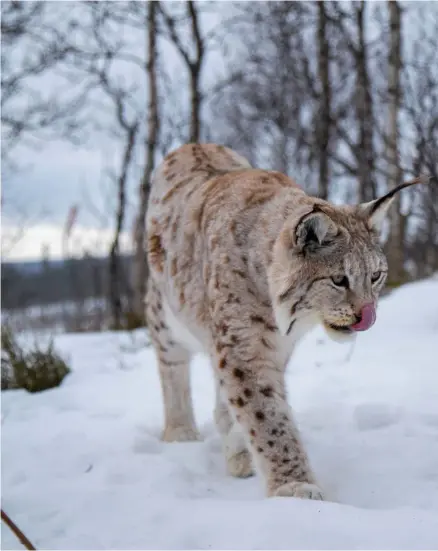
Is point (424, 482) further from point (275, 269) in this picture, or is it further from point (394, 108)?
point (394, 108)

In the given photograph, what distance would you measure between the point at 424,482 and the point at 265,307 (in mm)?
1009

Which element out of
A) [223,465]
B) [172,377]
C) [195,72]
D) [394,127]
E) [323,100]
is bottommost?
[223,465]

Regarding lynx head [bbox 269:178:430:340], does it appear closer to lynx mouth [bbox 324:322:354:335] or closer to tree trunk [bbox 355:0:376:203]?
lynx mouth [bbox 324:322:354:335]

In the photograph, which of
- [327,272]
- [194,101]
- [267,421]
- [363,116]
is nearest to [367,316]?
[327,272]

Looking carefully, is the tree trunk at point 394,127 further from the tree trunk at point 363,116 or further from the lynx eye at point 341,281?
the lynx eye at point 341,281

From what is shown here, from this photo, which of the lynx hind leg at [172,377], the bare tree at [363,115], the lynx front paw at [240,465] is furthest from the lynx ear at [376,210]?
the bare tree at [363,115]

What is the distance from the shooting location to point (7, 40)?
12.6 metres

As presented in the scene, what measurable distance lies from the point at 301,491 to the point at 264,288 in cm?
89

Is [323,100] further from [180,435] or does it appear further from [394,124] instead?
[180,435]

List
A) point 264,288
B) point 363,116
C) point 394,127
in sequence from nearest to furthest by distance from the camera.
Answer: point 264,288
point 394,127
point 363,116

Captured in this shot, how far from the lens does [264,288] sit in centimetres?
312

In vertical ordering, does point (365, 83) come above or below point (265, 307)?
above

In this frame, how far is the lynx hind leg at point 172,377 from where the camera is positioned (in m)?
4.15

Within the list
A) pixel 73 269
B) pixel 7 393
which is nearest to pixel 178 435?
pixel 7 393
